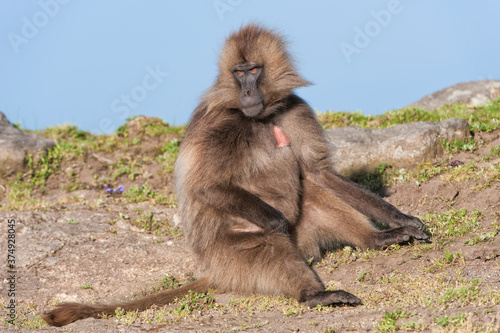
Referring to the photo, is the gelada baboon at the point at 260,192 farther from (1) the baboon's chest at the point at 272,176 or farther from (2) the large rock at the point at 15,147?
(2) the large rock at the point at 15,147

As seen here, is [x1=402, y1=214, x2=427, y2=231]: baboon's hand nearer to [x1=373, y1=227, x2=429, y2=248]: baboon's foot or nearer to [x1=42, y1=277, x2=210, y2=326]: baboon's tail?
[x1=373, y1=227, x2=429, y2=248]: baboon's foot

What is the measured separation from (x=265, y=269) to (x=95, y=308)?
1523 mm

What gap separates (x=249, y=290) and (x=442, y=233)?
7.11 feet

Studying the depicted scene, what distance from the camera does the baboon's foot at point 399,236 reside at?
5617 mm

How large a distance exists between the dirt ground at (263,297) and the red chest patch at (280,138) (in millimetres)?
1291

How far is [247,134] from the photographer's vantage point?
18.1 feet

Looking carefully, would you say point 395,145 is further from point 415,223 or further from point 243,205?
point 243,205

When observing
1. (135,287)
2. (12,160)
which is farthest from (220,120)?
(12,160)

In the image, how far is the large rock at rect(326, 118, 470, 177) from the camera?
8.11m

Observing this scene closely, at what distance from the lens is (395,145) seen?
823cm

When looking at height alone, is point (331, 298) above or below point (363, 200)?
below

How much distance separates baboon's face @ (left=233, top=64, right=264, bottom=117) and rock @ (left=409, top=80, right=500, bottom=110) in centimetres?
912

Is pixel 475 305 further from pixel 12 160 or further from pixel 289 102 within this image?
pixel 12 160

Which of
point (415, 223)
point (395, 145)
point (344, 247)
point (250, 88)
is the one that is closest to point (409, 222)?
point (415, 223)
